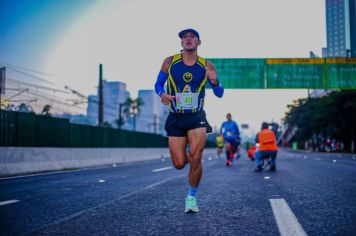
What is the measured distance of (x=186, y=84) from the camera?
200 inches

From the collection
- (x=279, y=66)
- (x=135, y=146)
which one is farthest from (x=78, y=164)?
(x=279, y=66)

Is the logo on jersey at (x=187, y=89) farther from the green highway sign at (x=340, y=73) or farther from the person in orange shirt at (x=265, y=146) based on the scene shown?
the green highway sign at (x=340, y=73)

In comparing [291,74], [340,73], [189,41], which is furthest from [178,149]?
[340,73]

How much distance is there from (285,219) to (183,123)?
1672 millimetres

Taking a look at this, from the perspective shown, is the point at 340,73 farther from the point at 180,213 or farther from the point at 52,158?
the point at 180,213

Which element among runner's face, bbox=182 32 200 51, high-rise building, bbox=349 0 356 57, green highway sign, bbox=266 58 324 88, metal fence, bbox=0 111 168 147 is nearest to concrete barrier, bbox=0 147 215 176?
metal fence, bbox=0 111 168 147

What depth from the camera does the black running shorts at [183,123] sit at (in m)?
4.96

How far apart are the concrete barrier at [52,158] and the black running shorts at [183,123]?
29.1ft

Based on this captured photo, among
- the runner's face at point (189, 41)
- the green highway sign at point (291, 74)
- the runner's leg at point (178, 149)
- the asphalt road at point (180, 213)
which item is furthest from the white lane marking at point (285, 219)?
the green highway sign at point (291, 74)

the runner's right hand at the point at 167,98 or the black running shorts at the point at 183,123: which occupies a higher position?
the runner's right hand at the point at 167,98

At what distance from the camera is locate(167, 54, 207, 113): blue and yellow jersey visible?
4957 millimetres

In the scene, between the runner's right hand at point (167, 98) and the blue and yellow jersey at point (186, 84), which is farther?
the blue and yellow jersey at point (186, 84)

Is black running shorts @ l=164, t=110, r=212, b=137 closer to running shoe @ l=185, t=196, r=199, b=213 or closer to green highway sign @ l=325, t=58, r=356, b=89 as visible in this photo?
running shoe @ l=185, t=196, r=199, b=213

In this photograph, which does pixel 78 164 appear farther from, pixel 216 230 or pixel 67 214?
pixel 216 230
